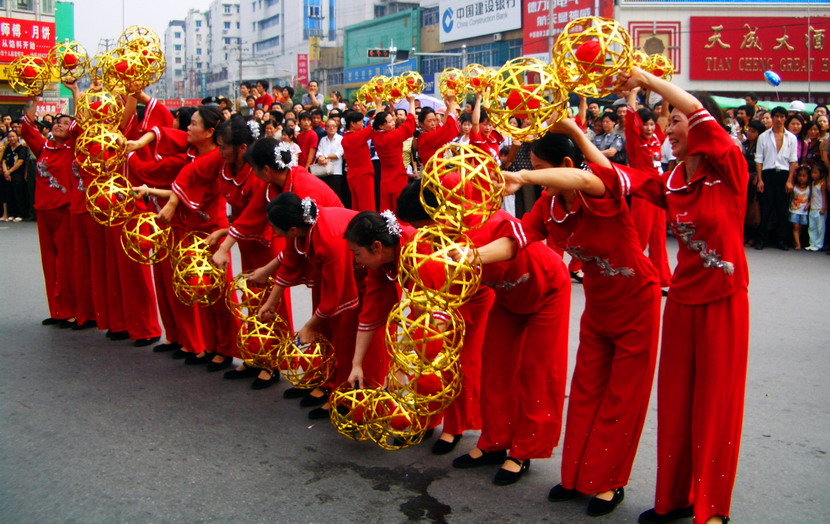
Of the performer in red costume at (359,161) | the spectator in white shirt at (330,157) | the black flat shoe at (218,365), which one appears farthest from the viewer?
the spectator in white shirt at (330,157)

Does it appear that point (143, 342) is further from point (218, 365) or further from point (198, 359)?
point (218, 365)

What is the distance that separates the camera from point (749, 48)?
3111 cm

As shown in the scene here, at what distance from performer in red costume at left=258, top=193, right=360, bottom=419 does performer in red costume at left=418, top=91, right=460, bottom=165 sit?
4364 mm

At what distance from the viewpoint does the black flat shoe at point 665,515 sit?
3395 mm

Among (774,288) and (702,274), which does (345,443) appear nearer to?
(702,274)

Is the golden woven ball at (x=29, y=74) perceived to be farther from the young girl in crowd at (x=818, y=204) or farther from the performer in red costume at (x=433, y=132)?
the young girl in crowd at (x=818, y=204)

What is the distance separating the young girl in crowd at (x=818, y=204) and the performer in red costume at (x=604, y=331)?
8.11m

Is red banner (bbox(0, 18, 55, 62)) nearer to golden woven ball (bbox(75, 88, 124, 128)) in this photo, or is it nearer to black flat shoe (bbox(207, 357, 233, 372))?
golden woven ball (bbox(75, 88, 124, 128))

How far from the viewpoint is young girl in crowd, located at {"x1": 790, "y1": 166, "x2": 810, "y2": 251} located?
10.6 metres

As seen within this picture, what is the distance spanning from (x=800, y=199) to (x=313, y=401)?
805 cm

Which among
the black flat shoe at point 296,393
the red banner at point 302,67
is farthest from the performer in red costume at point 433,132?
the red banner at point 302,67

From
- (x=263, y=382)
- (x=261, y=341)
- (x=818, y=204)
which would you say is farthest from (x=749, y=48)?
(x=261, y=341)

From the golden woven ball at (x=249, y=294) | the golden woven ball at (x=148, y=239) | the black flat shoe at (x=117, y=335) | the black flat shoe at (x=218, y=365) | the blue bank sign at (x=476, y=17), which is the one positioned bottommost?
the black flat shoe at (x=218, y=365)

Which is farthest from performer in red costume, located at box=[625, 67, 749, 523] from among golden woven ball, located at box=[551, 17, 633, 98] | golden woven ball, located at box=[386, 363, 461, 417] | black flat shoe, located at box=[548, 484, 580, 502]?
golden woven ball, located at box=[386, 363, 461, 417]
